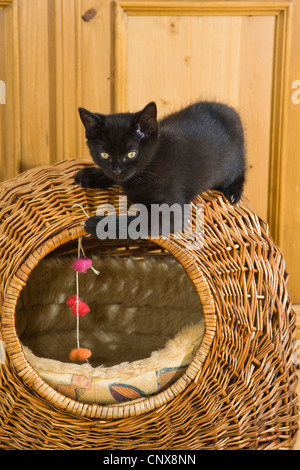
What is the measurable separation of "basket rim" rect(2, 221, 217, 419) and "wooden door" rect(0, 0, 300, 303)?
611mm

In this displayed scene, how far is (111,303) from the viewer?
5.11ft

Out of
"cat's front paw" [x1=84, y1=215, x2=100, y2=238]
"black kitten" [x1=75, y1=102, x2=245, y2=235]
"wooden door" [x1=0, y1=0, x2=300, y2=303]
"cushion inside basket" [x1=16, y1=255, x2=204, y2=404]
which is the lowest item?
"cushion inside basket" [x1=16, y1=255, x2=204, y2=404]

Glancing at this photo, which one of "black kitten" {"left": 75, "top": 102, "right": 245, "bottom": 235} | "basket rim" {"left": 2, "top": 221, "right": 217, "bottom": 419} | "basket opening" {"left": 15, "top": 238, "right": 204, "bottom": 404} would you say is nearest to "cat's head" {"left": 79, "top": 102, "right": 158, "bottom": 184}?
"black kitten" {"left": 75, "top": 102, "right": 245, "bottom": 235}

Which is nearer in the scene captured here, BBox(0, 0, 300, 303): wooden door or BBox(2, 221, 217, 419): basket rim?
BBox(2, 221, 217, 419): basket rim

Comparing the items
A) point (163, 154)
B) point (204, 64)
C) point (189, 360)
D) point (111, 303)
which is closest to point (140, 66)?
point (204, 64)

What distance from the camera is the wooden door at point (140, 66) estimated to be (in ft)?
4.84

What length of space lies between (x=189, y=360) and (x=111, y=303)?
0.52 metres

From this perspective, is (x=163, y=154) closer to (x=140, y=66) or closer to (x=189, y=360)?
(x=189, y=360)

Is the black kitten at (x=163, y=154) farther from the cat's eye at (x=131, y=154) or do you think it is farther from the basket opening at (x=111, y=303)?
the basket opening at (x=111, y=303)

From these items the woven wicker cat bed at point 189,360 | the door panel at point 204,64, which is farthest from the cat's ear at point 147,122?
the door panel at point 204,64

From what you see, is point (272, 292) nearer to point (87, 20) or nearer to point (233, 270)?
point (233, 270)

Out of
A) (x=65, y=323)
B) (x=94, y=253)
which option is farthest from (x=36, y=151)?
(x=65, y=323)

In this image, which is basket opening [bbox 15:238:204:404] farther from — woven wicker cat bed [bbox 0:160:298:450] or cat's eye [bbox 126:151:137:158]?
cat's eye [bbox 126:151:137:158]

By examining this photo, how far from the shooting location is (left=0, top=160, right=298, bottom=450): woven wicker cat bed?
1018 millimetres
